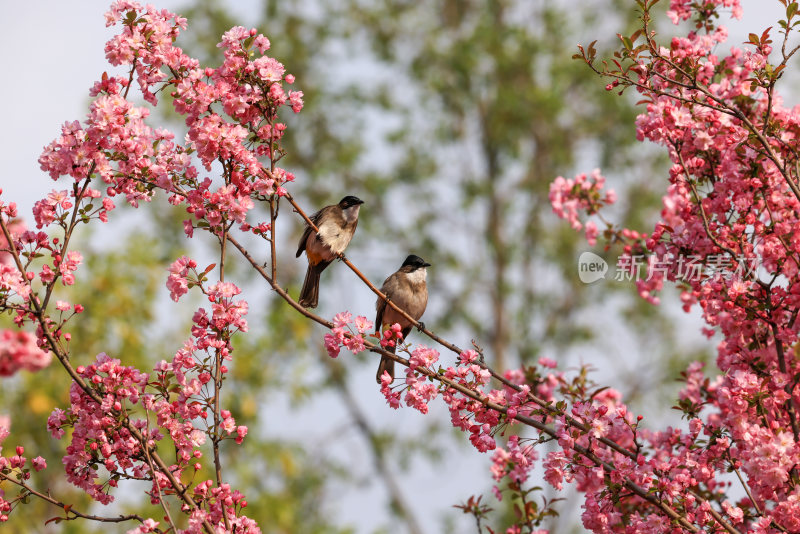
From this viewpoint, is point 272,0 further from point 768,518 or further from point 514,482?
point 768,518

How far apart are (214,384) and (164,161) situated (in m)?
1.07

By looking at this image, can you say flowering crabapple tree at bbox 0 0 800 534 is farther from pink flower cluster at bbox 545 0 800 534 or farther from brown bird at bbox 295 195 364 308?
brown bird at bbox 295 195 364 308

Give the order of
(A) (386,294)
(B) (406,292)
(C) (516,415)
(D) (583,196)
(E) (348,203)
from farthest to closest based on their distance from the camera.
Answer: (A) (386,294) < (B) (406,292) < (E) (348,203) < (D) (583,196) < (C) (516,415)

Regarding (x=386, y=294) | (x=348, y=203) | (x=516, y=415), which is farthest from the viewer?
(x=386, y=294)

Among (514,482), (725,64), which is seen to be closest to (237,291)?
(514,482)

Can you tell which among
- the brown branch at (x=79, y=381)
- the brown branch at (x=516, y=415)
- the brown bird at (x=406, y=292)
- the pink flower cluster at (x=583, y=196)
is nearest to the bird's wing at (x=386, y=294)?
the brown bird at (x=406, y=292)

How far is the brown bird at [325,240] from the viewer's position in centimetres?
625

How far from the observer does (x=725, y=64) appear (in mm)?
5215

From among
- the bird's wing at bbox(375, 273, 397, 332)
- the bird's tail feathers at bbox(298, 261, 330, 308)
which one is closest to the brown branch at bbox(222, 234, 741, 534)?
the bird's tail feathers at bbox(298, 261, 330, 308)

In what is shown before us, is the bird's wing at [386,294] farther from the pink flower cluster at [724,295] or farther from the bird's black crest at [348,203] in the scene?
the pink flower cluster at [724,295]

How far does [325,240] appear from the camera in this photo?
6.25 metres

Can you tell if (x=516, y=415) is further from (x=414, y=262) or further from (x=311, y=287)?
(x=414, y=262)

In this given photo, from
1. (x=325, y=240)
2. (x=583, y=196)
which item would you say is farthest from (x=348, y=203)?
(x=583, y=196)

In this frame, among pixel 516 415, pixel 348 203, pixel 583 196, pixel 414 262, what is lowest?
pixel 516 415
